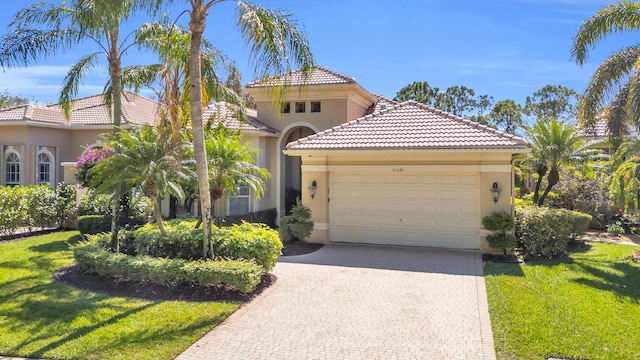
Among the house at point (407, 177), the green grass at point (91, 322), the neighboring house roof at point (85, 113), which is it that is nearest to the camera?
the green grass at point (91, 322)

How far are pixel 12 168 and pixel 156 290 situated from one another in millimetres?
18362

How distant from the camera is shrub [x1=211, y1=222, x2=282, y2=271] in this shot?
9227 millimetres

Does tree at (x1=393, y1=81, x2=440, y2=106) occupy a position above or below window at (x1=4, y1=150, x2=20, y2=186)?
above

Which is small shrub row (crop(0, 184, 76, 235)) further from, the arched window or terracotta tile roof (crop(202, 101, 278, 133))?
the arched window

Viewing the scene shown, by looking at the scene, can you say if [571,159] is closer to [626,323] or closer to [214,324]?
[626,323]

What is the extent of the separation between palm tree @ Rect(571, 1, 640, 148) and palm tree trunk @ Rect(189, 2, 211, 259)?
11052mm

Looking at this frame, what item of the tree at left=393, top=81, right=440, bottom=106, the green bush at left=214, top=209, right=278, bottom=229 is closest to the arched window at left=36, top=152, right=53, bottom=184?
the green bush at left=214, top=209, right=278, bottom=229

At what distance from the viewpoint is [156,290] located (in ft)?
27.9

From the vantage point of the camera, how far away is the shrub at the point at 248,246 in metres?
9.23

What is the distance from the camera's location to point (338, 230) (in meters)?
14.4

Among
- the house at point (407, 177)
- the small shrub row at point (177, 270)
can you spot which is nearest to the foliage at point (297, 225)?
the house at point (407, 177)

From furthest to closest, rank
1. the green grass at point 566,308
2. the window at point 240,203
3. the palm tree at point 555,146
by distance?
the window at point 240,203, the palm tree at point 555,146, the green grass at point 566,308

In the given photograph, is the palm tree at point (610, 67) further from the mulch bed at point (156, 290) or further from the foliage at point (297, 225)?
the mulch bed at point (156, 290)

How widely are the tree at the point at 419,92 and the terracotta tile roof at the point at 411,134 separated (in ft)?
115
